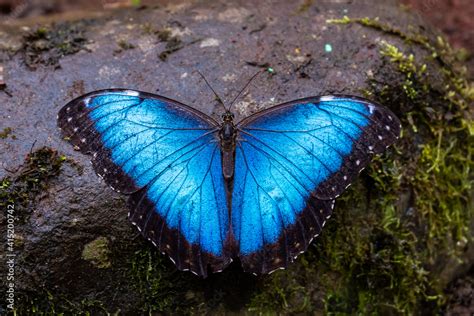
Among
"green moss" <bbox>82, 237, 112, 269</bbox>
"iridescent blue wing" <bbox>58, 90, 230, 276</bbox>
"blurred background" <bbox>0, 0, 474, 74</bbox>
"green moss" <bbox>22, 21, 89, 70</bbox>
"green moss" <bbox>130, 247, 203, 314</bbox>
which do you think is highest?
"blurred background" <bbox>0, 0, 474, 74</bbox>

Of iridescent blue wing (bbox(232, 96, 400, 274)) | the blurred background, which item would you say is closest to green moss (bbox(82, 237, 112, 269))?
iridescent blue wing (bbox(232, 96, 400, 274))

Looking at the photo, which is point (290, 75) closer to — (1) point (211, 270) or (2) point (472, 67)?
(1) point (211, 270)

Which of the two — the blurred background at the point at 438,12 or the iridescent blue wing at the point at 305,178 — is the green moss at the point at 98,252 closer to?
the iridescent blue wing at the point at 305,178

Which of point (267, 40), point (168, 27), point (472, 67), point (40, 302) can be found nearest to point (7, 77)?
point (168, 27)

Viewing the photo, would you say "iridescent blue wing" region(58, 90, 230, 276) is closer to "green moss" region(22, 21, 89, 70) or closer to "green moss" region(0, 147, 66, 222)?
"green moss" region(0, 147, 66, 222)

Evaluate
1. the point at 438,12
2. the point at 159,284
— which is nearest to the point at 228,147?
the point at 159,284

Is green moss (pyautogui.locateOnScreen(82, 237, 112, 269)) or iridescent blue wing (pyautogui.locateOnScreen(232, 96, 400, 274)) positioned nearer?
iridescent blue wing (pyautogui.locateOnScreen(232, 96, 400, 274))

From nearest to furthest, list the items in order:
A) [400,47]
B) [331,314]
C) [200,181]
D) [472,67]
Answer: [200,181], [331,314], [400,47], [472,67]

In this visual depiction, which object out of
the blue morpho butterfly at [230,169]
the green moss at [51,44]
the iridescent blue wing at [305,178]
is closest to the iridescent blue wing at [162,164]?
the blue morpho butterfly at [230,169]

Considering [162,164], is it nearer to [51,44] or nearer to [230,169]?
[230,169]
